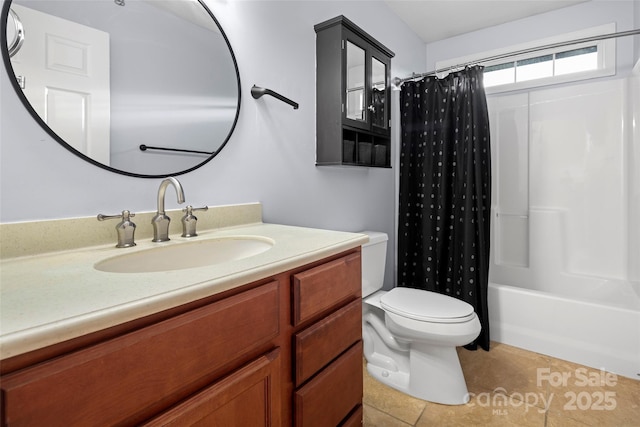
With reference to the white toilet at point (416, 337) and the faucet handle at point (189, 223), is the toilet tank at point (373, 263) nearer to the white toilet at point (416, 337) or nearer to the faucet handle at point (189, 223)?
the white toilet at point (416, 337)

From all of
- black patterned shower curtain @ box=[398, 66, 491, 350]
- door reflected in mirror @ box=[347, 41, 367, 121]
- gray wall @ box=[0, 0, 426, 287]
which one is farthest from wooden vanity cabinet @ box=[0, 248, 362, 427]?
black patterned shower curtain @ box=[398, 66, 491, 350]

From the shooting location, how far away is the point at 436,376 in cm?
163

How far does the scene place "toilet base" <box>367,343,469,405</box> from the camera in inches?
63.6

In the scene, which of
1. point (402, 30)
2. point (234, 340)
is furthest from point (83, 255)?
point (402, 30)

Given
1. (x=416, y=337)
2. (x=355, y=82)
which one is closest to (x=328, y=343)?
(x=416, y=337)

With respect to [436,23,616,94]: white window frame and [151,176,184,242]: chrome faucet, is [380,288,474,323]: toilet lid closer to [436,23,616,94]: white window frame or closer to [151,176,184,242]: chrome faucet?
[151,176,184,242]: chrome faucet

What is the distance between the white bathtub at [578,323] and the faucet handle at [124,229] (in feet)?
7.03

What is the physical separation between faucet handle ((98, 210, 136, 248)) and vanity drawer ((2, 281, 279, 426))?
1.65ft

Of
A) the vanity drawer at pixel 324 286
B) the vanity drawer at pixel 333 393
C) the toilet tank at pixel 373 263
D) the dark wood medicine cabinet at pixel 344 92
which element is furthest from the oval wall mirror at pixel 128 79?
the toilet tank at pixel 373 263

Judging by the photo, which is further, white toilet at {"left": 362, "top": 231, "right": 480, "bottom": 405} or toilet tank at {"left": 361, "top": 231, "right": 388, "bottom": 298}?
toilet tank at {"left": 361, "top": 231, "right": 388, "bottom": 298}

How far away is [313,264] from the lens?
945 mm

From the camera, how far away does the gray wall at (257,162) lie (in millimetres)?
869

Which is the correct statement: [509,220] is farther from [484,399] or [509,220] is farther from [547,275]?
[484,399]

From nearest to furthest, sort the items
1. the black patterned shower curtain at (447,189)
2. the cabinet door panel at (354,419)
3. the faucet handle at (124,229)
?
the faucet handle at (124,229) < the cabinet door panel at (354,419) < the black patterned shower curtain at (447,189)
